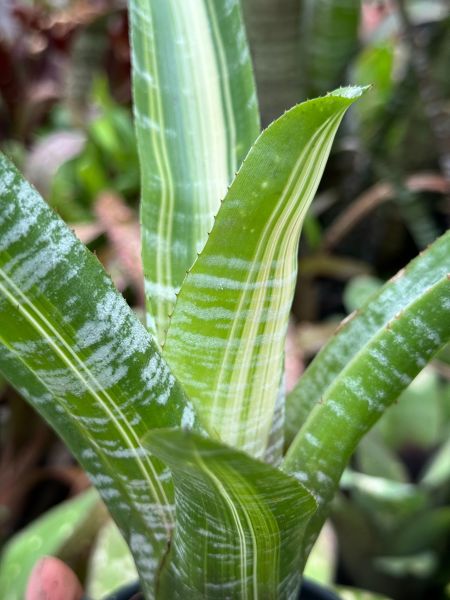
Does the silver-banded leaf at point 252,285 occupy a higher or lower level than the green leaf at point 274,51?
lower

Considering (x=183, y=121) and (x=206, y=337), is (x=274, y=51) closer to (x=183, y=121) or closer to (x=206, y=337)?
(x=183, y=121)

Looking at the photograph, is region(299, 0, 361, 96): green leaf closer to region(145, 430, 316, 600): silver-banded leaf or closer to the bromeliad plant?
the bromeliad plant

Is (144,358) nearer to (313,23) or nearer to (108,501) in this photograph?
(108,501)

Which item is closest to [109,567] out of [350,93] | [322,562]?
[322,562]

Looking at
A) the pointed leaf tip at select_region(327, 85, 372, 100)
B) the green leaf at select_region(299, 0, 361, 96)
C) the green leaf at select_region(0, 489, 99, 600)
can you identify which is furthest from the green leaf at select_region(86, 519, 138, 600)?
the green leaf at select_region(299, 0, 361, 96)

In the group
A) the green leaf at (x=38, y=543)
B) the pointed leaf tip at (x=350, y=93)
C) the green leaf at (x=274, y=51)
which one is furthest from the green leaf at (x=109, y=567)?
the green leaf at (x=274, y=51)

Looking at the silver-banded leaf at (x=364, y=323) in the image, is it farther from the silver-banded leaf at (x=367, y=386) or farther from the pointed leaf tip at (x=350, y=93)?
the pointed leaf tip at (x=350, y=93)
